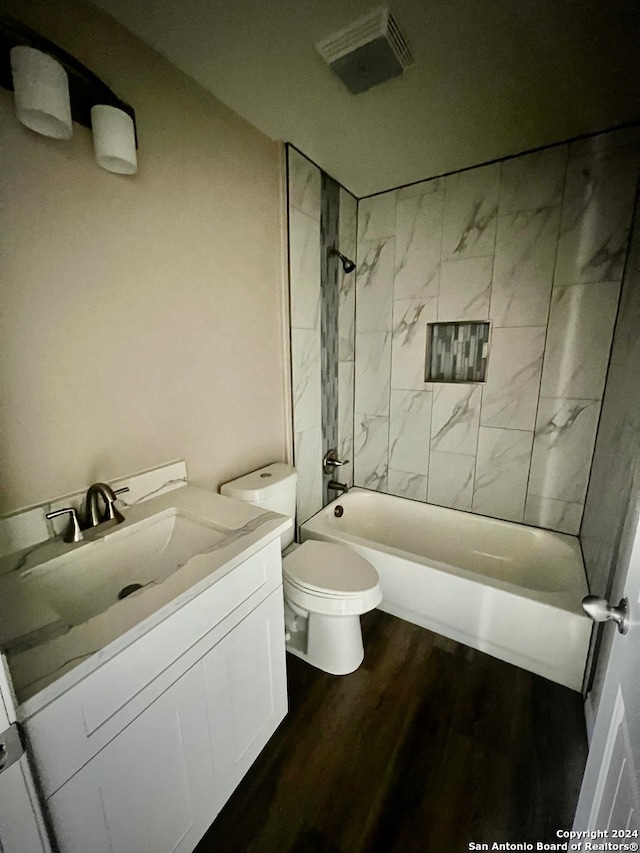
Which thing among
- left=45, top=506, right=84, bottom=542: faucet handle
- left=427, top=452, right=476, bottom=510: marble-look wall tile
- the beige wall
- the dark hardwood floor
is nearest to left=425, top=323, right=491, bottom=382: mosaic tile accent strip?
left=427, top=452, right=476, bottom=510: marble-look wall tile

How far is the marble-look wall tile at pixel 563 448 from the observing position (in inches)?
72.1

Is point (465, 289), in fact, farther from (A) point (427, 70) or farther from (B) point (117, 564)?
(B) point (117, 564)

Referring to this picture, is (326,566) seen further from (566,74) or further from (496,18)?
(566,74)

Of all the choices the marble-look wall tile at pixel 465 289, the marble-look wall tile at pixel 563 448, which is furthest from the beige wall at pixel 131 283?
the marble-look wall tile at pixel 563 448

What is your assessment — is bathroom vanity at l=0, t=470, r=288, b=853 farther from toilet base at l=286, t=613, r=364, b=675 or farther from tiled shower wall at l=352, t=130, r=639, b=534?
tiled shower wall at l=352, t=130, r=639, b=534

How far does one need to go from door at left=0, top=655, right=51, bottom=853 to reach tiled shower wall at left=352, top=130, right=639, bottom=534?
219 cm

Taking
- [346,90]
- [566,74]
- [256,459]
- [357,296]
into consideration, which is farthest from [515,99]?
[256,459]

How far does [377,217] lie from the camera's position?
2240mm

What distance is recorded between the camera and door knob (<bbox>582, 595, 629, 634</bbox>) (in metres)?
0.62

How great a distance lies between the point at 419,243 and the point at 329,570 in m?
1.96

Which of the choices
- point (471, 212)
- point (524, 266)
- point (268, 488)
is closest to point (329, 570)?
point (268, 488)

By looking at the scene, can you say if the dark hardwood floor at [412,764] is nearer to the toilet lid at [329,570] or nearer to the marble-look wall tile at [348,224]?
the toilet lid at [329,570]

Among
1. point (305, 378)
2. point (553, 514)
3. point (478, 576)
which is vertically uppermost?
point (305, 378)

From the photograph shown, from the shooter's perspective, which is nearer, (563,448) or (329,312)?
(563,448)
